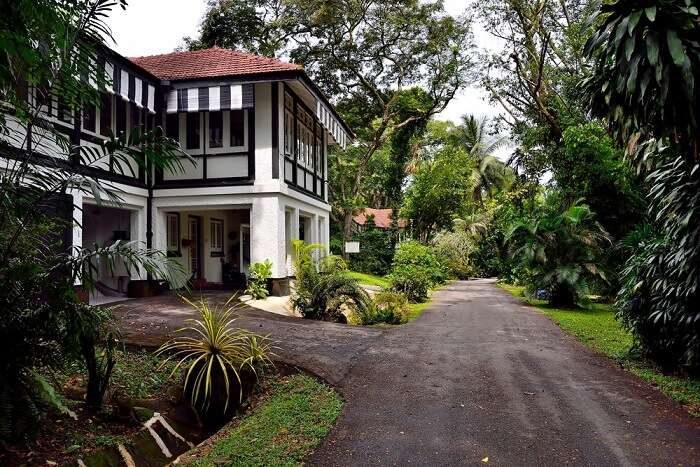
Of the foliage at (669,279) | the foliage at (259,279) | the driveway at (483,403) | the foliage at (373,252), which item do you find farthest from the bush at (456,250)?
the foliage at (669,279)

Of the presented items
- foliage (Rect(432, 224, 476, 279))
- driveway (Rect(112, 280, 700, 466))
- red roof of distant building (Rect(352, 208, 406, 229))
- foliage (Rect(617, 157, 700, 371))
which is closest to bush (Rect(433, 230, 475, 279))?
foliage (Rect(432, 224, 476, 279))

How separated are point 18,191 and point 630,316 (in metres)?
7.55

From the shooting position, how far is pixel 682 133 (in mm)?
4570

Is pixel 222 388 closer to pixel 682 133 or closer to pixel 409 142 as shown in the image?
pixel 682 133

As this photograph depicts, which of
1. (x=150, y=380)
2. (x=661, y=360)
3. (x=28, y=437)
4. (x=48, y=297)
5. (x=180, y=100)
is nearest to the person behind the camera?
(x=28, y=437)

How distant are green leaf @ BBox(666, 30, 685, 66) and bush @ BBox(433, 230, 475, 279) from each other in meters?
24.7

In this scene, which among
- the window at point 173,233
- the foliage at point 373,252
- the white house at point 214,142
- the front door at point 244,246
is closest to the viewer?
the white house at point 214,142

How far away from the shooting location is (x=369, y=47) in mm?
25188

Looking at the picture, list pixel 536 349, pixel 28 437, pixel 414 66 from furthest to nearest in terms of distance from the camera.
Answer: pixel 414 66, pixel 536 349, pixel 28 437

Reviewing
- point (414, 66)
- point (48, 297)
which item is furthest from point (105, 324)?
point (414, 66)

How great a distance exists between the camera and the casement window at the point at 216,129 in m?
14.0

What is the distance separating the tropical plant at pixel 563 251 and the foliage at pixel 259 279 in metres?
7.38

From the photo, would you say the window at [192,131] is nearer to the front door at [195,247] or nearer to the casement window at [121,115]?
the casement window at [121,115]

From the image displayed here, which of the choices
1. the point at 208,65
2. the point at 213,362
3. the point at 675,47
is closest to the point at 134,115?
the point at 208,65
